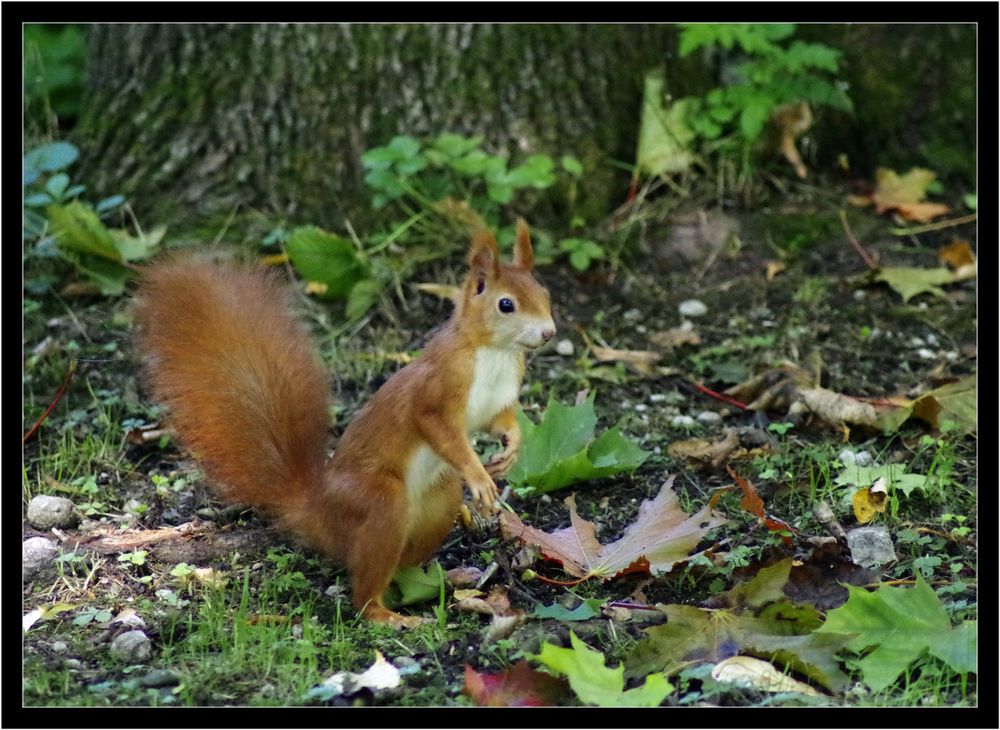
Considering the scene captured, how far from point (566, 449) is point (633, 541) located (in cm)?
43

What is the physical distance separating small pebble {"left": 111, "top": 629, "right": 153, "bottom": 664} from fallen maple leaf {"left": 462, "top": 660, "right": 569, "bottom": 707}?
23.2 inches

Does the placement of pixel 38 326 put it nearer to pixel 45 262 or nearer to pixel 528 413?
pixel 45 262

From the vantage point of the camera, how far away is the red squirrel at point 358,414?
2.33 metres

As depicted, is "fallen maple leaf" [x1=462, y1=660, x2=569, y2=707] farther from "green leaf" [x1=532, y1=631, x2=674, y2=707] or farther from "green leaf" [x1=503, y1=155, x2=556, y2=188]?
"green leaf" [x1=503, y1=155, x2=556, y2=188]

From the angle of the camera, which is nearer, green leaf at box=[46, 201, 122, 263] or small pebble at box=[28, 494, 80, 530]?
small pebble at box=[28, 494, 80, 530]

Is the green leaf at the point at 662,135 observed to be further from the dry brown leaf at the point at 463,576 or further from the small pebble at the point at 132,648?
the small pebble at the point at 132,648

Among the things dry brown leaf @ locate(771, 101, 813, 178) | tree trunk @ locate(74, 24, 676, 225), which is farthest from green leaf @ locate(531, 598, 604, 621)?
dry brown leaf @ locate(771, 101, 813, 178)

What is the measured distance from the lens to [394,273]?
12.3ft

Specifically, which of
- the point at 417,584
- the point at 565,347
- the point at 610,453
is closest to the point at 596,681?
the point at 417,584

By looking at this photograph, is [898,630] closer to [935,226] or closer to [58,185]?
[935,226]

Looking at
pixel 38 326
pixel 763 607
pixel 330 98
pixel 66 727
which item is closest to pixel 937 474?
pixel 763 607

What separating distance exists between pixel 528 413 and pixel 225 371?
95 cm

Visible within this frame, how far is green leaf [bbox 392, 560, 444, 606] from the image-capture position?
2.43m

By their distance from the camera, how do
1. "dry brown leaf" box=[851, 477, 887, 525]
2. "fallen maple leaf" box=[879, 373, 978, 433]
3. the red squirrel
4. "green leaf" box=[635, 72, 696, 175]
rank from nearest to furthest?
1. the red squirrel
2. "dry brown leaf" box=[851, 477, 887, 525]
3. "fallen maple leaf" box=[879, 373, 978, 433]
4. "green leaf" box=[635, 72, 696, 175]
